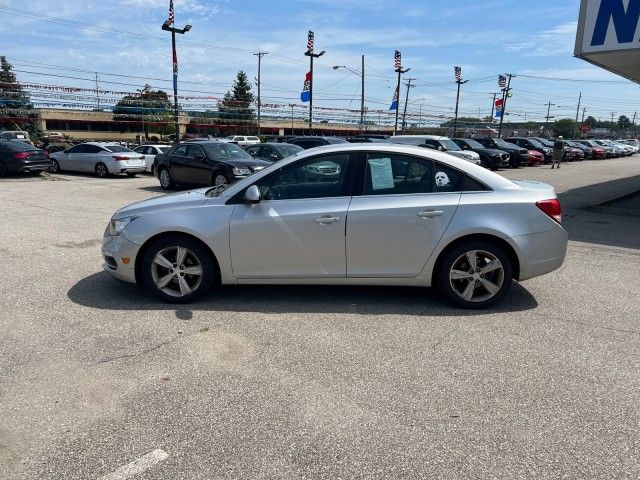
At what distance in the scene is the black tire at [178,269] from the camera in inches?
190

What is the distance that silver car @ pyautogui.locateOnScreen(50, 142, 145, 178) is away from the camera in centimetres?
1997

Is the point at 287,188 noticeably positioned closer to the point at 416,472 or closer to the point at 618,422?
the point at 416,472

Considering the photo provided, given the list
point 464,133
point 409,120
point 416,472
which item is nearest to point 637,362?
point 416,472

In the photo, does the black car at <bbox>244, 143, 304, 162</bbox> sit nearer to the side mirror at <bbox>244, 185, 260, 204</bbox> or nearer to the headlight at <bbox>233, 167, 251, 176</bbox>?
the headlight at <bbox>233, 167, 251, 176</bbox>

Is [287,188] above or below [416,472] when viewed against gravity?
above

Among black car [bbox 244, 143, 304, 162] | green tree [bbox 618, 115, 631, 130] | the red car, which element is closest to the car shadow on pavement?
black car [bbox 244, 143, 304, 162]

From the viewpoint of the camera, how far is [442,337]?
422cm

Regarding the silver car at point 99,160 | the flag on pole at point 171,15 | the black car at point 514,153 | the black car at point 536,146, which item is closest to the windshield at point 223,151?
the silver car at point 99,160

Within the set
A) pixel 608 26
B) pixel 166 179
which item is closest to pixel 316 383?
pixel 608 26

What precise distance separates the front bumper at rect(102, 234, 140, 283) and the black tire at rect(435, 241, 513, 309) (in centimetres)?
301

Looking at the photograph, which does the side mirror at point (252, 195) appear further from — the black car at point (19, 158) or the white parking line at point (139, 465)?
the black car at point (19, 158)

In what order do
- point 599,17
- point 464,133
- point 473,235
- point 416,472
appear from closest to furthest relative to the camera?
point 416,472 < point 473,235 < point 599,17 < point 464,133

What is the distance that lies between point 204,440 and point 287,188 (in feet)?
8.49

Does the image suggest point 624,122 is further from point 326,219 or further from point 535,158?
point 326,219
